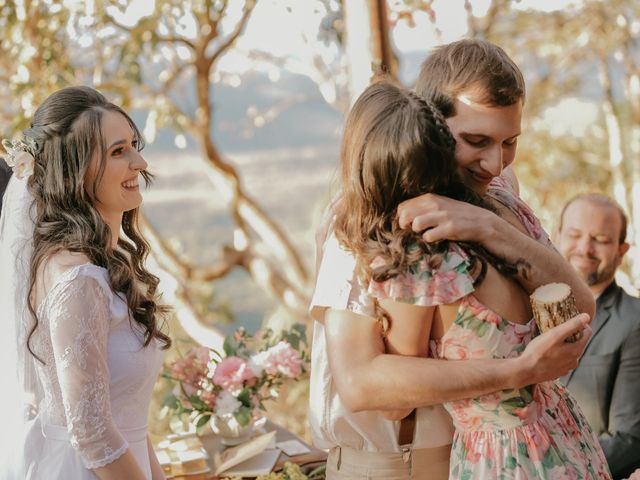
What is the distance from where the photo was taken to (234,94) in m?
13.7

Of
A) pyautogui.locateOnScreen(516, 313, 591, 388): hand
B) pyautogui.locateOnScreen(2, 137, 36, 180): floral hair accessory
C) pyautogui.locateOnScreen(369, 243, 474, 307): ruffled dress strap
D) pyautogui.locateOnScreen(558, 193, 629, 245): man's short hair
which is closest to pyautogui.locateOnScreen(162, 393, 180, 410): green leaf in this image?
pyautogui.locateOnScreen(2, 137, 36, 180): floral hair accessory

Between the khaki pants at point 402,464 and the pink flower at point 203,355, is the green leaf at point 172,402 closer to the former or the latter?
the pink flower at point 203,355

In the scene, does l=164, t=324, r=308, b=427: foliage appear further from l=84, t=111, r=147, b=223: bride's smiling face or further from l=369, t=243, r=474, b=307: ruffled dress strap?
l=369, t=243, r=474, b=307: ruffled dress strap

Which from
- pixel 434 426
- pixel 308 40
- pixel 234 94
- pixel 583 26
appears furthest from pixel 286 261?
pixel 234 94

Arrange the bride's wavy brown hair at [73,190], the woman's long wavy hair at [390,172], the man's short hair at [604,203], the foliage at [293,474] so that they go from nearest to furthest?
the woman's long wavy hair at [390,172] < the bride's wavy brown hair at [73,190] < the foliage at [293,474] < the man's short hair at [604,203]

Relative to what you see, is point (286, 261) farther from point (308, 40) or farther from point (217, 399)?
point (217, 399)

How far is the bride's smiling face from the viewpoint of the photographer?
1923 millimetres

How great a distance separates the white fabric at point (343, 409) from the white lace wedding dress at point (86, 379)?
0.40 metres

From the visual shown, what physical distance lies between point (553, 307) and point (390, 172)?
14.4 inches

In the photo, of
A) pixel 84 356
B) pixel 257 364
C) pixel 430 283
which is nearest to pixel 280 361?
pixel 257 364

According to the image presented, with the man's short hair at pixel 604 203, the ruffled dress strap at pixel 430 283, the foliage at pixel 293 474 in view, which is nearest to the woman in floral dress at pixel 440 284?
the ruffled dress strap at pixel 430 283

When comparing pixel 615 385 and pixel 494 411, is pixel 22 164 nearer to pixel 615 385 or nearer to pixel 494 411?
pixel 494 411

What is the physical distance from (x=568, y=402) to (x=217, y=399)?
4.23 feet

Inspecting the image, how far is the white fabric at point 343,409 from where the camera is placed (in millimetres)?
A: 1560
